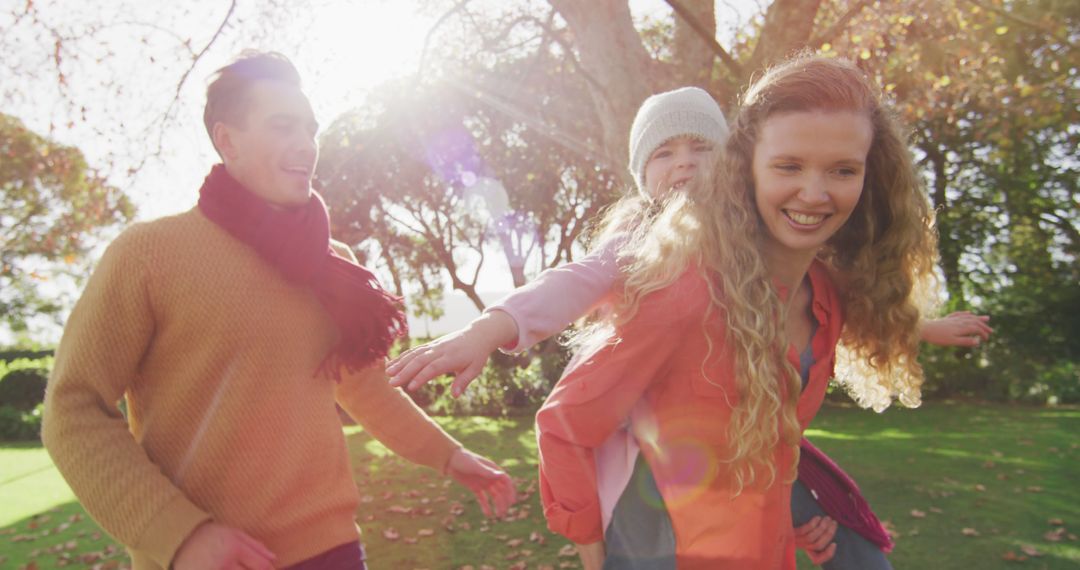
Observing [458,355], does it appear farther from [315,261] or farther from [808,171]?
[808,171]

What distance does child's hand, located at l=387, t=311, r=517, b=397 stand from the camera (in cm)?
160

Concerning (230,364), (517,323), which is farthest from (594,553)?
(230,364)

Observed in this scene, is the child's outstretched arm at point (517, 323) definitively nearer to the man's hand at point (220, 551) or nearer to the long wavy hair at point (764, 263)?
the long wavy hair at point (764, 263)

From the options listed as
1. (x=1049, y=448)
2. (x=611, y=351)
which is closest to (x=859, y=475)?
(x=1049, y=448)

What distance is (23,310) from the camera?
36.3 m

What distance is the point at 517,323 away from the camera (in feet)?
6.03

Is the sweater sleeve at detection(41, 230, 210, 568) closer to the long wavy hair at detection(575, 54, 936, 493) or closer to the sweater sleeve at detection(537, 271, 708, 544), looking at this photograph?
the sweater sleeve at detection(537, 271, 708, 544)

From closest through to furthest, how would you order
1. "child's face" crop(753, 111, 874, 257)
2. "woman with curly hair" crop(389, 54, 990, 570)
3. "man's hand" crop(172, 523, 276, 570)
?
"woman with curly hair" crop(389, 54, 990, 570), "man's hand" crop(172, 523, 276, 570), "child's face" crop(753, 111, 874, 257)

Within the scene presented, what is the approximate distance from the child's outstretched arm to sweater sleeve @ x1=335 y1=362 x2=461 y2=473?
0.85 metres

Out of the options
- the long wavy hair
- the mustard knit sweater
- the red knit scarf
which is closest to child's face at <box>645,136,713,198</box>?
the long wavy hair

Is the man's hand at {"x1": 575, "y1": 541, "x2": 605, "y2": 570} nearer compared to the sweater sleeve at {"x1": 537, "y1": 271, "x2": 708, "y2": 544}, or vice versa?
the sweater sleeve at {"x1": 537, "y1": 271, "x2": 708, "y2": 544}

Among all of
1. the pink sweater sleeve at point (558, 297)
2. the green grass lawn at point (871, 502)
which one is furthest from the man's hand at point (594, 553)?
the green grass lawn at point (871, 502)

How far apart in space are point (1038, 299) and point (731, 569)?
1771cm

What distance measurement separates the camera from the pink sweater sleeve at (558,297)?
6.10 feet
